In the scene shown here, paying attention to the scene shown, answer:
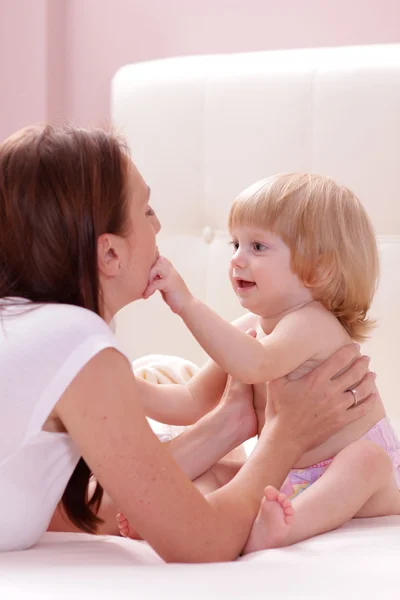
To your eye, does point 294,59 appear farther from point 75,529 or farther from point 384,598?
point 384,598

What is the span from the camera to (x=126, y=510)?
122 cm

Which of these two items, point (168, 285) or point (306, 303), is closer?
point (168, 285)

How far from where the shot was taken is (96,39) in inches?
120

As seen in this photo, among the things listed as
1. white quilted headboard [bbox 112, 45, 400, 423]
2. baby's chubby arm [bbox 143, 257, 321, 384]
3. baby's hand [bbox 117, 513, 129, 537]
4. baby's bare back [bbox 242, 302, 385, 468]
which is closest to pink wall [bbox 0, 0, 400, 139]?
white quilted headboard [bbox 112, 45, 400, 423]

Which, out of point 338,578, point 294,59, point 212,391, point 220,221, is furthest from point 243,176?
point 338,578

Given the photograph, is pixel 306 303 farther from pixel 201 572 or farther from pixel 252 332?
pixel 201 572

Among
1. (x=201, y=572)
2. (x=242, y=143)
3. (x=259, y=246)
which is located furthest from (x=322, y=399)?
(x=242, y=143)

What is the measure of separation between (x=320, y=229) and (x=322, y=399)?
0.97 ft

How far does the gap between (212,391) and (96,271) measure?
0.55m

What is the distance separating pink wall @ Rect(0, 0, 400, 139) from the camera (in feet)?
9.12

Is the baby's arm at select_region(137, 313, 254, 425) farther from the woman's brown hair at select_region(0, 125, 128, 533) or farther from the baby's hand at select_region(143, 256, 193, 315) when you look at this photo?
the woman's brown hair at select_region(0, 125, 128, 533)

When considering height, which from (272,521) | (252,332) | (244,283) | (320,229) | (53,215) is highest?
(53,215)

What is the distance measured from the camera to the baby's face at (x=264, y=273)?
1.63 meters

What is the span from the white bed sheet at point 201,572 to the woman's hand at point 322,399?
0.21 m
